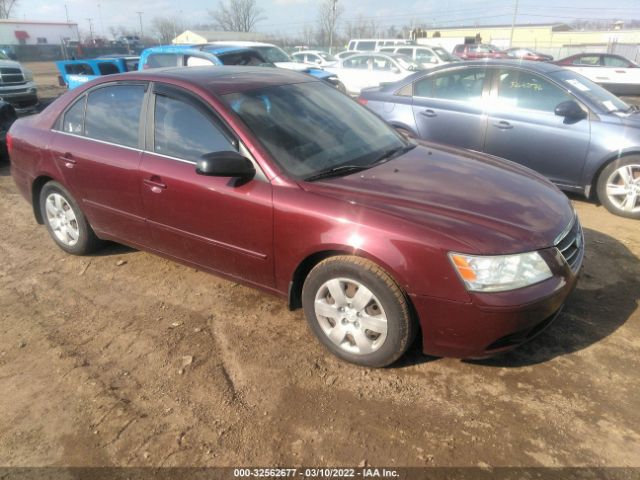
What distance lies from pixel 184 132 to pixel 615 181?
448 cm

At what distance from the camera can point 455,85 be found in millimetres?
5996

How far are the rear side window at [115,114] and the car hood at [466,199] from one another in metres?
1.57

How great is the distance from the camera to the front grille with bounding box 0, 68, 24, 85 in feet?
42.0

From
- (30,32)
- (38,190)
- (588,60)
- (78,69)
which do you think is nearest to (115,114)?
(38,190)

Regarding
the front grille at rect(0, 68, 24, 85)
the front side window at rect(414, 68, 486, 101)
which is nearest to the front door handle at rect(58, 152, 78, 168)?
the front side window at rect(414, 68, 486, 101)

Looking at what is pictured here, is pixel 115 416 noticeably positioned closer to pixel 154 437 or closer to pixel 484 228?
pixel 154 437

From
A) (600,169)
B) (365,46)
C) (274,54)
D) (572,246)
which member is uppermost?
(365,46)

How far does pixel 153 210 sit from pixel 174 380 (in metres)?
1.26

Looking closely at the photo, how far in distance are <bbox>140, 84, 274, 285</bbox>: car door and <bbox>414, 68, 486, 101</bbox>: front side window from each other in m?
3.86

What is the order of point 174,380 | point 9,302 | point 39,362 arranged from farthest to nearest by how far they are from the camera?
1. point 9,302
2. point 39,362
3. point 174,380

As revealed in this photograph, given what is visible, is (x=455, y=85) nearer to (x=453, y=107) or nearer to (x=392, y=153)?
(x=453, y=107)

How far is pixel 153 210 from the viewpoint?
3.41m

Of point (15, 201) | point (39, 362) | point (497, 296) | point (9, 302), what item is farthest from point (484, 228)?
point (15, 201)

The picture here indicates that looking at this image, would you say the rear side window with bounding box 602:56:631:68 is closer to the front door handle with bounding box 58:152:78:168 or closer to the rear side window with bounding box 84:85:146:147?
the rear side window with bounding box 84:85:146:147
